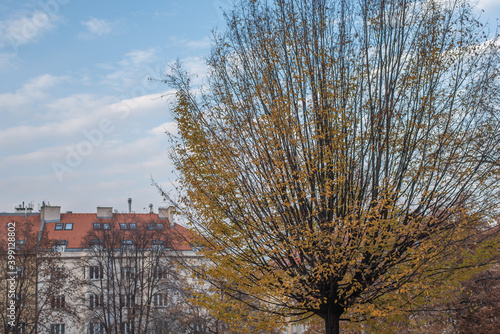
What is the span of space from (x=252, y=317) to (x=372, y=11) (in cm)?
722

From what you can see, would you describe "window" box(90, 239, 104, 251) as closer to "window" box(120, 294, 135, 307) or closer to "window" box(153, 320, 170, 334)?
"window" box(120, 294, 135, 307)

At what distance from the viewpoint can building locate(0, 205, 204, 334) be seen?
3494 cm

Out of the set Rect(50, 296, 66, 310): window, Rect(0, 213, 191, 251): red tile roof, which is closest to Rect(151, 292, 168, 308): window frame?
Rect(0, 213, 191, 251): red tile roof

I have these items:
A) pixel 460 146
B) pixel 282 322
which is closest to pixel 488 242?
pixel 460 146

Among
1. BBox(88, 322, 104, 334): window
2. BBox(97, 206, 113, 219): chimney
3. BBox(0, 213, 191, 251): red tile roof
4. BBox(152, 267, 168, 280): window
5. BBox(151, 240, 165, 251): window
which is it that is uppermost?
BBox(97, 206, 113, 219): chimney

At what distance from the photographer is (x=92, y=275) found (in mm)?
53000

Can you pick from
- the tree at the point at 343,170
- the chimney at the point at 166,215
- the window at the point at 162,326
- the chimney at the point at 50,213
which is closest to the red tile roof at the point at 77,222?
the chimney at the point at 50,213

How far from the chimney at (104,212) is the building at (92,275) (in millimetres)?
111

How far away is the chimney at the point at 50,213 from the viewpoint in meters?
56.7

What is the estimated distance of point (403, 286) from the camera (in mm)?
10031

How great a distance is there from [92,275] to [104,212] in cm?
863

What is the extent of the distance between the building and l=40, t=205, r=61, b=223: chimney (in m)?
0.10

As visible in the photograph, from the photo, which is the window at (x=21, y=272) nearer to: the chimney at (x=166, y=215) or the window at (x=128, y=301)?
the window at (x=128, y=301)

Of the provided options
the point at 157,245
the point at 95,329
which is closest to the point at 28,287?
the point at 95,329
